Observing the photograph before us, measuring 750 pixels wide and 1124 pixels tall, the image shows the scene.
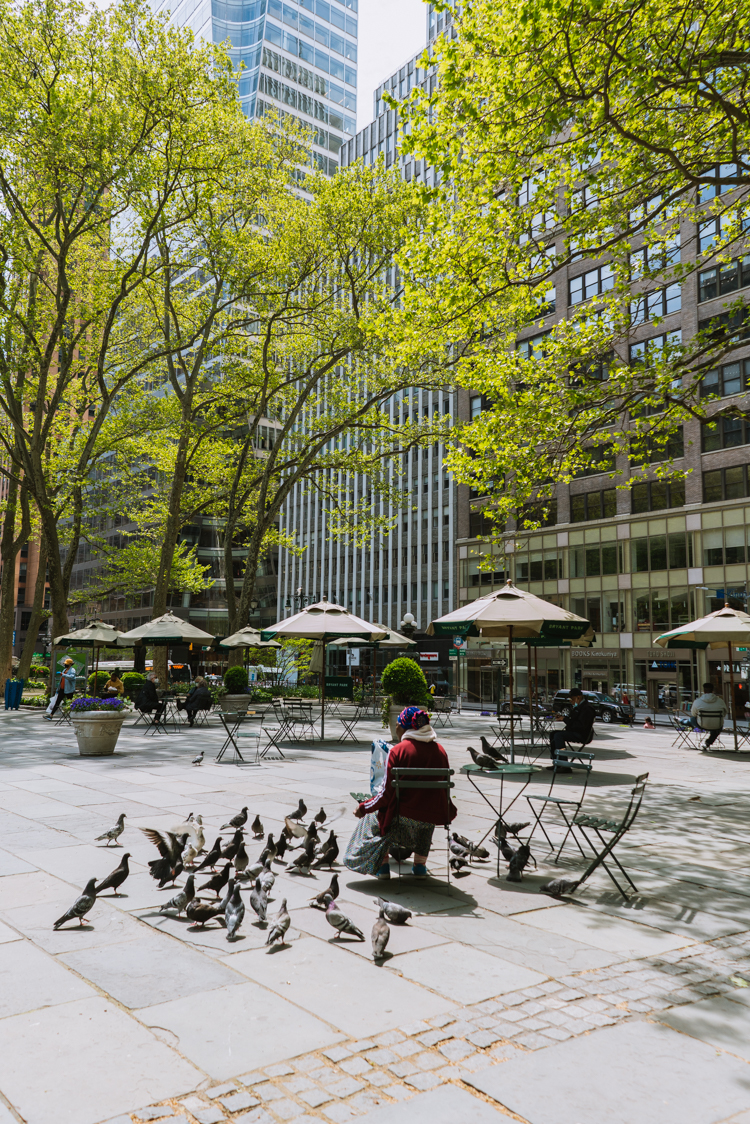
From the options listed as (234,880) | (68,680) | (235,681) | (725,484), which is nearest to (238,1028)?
(234,880)

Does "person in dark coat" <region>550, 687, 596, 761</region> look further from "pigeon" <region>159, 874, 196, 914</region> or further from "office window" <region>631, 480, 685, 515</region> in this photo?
"office window" <region>631, 480, 685, 515</region>

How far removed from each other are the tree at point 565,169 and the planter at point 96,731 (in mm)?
8587

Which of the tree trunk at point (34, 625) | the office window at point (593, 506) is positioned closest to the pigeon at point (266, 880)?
the tree trunk at point (34, 625)

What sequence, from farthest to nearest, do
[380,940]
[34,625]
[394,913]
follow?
1. [34,625]
2. [394,913]
3. [380,940]

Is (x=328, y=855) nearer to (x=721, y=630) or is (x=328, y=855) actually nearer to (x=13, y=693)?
(x=721, y=630)

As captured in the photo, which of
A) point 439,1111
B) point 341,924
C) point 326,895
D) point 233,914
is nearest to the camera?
point 439,1111

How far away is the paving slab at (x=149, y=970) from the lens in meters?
4.22

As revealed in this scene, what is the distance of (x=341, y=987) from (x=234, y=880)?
1.48m

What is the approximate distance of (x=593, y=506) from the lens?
45.0 m

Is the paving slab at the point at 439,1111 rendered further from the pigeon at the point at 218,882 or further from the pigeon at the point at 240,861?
the pigeon at the point at 240,861

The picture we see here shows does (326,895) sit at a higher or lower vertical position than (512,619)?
lower

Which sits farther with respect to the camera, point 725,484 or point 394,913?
point 725,484

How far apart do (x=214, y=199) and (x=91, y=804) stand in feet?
69.8

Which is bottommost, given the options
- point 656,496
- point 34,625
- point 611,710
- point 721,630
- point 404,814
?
point 611,710
